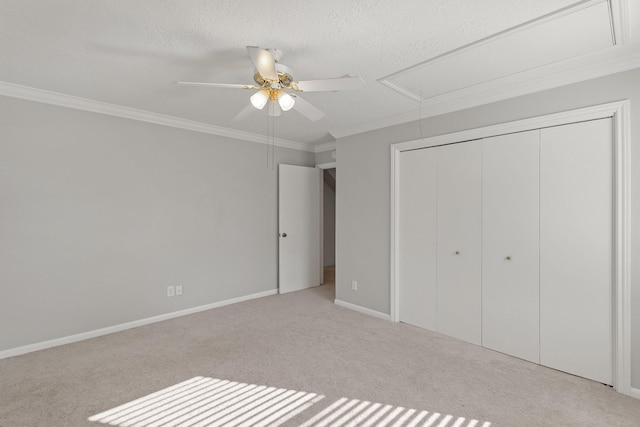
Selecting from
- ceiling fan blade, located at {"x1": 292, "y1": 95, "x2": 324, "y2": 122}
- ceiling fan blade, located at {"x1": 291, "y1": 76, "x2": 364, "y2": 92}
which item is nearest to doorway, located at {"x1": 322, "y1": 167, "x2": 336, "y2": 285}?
ceiling fan blade, located at {"x1": 292, "y1": 95, "x2": 324, "y2": 122}

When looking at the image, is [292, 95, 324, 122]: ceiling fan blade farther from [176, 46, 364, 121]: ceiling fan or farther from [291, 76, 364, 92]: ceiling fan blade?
[291, 76, 364, 92]: ceiling fan blade

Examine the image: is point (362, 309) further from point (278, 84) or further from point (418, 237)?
point (278, 84)

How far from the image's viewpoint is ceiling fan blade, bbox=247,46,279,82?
5.61 feet

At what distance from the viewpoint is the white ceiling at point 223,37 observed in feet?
5.57

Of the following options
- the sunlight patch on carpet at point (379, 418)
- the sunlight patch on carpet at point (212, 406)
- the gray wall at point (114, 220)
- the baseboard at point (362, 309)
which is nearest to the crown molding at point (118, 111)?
the gray wall at point (114, 220)

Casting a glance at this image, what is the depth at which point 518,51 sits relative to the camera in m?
2.17

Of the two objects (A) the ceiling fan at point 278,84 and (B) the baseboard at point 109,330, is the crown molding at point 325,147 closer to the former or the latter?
(B) the baseboard at point 109,330

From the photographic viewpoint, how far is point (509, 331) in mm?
2820

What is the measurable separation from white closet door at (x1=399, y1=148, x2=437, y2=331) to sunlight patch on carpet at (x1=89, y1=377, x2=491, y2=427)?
150 cm

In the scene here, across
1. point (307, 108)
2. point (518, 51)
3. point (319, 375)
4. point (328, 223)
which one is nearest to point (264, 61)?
point (307, 108)

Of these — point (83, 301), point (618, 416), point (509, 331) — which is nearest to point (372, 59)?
point (509, 331)

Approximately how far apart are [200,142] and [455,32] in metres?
3.15

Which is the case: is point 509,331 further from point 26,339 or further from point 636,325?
point 26,339

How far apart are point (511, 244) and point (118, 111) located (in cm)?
404
